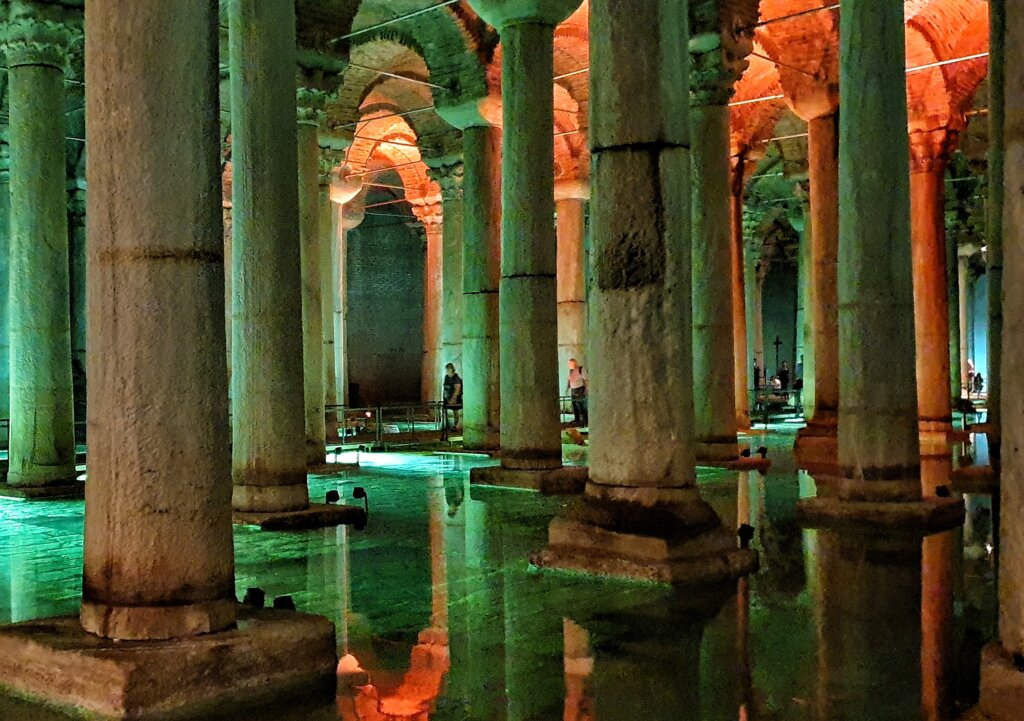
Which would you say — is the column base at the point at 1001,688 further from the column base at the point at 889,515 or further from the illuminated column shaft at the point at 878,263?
the illuminated column shaft at the point at 878,263

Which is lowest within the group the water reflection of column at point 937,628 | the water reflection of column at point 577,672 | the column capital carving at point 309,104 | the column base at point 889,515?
the water reflection of column at point 937,628

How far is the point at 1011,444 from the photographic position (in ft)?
11.3

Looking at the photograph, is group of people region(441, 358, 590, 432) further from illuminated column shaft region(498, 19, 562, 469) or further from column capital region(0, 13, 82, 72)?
column capital region(0, 13, 82, 72)

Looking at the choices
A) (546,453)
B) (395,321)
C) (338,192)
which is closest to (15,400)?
(546,453)

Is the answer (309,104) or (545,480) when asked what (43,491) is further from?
(309,104)

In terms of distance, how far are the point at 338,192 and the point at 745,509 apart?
15.2 m

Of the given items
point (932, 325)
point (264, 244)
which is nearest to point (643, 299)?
point (264, 244)

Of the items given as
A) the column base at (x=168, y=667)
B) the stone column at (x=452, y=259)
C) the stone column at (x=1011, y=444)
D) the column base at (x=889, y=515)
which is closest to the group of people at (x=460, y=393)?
the stone column at (x=452, y=259)

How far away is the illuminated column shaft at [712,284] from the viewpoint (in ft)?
42.6

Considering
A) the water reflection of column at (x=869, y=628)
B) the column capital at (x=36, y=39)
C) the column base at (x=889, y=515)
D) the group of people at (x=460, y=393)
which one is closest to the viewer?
the water reflection of column at (x=869, y=628)

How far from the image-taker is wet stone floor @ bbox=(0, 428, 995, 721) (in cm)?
405

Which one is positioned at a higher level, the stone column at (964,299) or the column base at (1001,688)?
the stone column at (964,299)

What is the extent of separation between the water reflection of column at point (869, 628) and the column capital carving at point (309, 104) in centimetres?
842

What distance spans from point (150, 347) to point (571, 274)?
59.6ft
